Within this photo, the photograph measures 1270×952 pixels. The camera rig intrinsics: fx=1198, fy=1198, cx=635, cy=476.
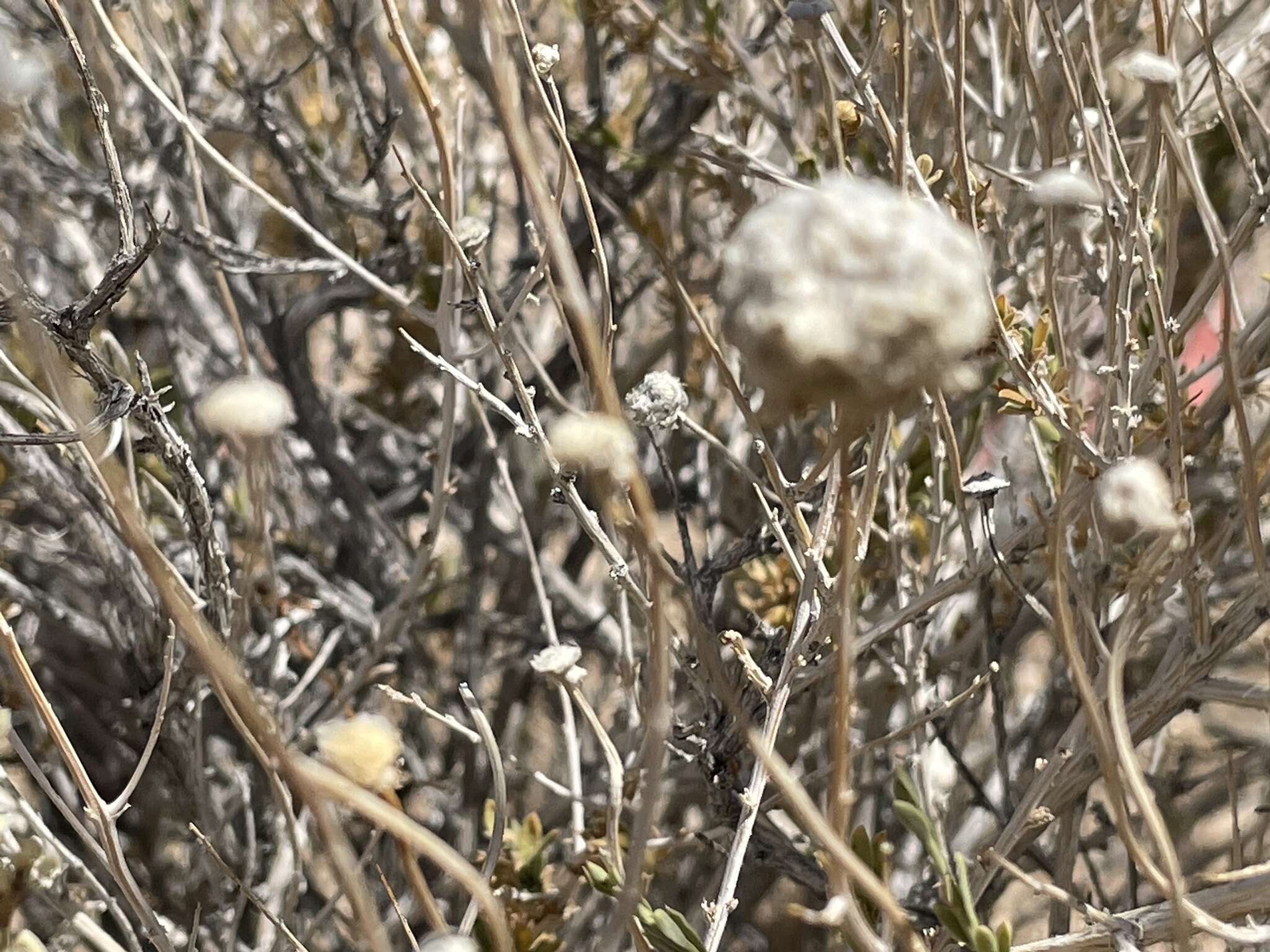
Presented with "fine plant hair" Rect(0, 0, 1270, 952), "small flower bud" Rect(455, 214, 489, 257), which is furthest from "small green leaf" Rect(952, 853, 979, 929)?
"small flower bud" Rect(455, 214, 489, 257)

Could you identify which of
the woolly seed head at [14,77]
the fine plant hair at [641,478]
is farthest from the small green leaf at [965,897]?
the woolly seed head at [14,77]

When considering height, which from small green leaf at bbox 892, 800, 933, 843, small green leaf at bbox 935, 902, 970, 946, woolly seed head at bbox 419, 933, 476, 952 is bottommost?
woolly seed head at bbox 419, 933, 476, 952

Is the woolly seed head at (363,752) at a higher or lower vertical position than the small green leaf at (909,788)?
lower

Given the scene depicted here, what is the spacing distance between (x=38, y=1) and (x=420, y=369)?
19.8 inches

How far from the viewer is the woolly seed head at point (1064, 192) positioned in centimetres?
51

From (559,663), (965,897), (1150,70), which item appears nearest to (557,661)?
(559,663)

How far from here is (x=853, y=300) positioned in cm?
30

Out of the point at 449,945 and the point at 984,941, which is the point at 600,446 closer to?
the point at 449,945

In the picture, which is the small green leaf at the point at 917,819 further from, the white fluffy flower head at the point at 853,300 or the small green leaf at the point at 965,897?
the white fluffy flower head at the point at 853,300

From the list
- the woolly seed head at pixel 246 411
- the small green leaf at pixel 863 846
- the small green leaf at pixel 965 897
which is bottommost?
the woolly seed head at pixel 246 411

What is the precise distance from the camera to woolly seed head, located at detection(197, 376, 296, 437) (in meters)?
0.39

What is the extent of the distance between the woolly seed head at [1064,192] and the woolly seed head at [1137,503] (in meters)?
0.16

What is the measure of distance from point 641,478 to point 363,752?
123 mm

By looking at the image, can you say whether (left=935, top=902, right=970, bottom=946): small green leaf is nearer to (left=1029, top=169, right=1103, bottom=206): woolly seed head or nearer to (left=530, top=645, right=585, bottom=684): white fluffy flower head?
(left=530, top=645, right=585, bottom=684): white fluffy flower head
